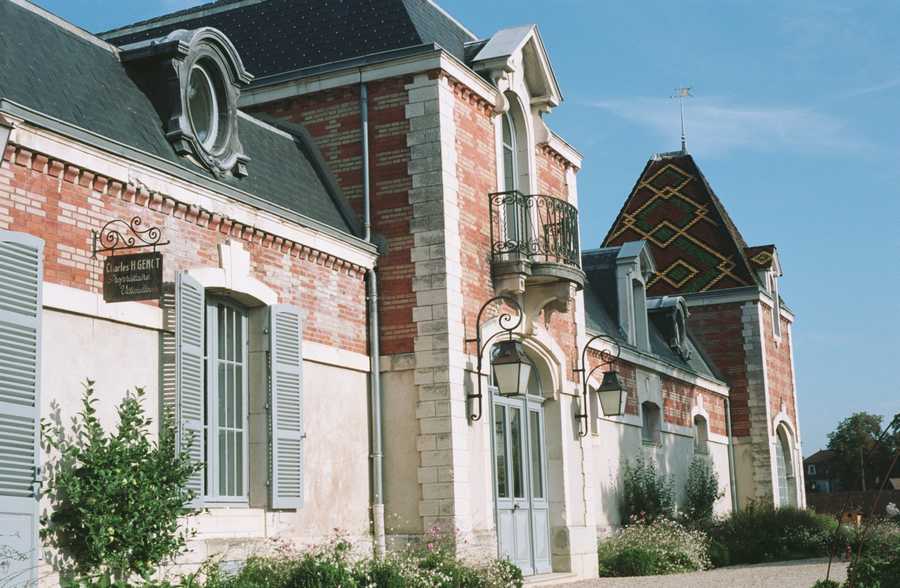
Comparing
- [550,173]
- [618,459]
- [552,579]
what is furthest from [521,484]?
[618,459]

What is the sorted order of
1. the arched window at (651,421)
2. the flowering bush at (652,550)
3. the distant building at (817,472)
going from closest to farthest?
the flowering bush at (652,550) < the arched window at (651,421) < the distant building at (817,472)

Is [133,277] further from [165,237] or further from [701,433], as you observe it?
[701,433]

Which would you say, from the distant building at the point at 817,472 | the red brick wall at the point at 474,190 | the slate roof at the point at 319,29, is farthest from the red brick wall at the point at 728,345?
the distant building at the point at 817,472

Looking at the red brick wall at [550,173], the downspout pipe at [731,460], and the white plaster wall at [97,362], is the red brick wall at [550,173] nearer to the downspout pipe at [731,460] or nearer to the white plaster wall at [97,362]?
the white plaster wall at [97,362]

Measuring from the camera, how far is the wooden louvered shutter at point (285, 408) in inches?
451

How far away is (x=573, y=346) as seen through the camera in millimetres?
16625

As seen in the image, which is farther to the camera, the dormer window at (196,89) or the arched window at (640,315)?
the arched window at (640,315)

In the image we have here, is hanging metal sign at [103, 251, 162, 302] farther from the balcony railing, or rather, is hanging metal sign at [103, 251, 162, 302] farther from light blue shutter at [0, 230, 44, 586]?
the balcony railing

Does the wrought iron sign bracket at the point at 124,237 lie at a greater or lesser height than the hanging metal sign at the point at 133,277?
greater

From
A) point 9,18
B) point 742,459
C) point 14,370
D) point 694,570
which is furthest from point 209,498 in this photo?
point 742,459

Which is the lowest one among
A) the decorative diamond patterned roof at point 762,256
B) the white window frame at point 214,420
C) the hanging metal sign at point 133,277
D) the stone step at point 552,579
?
the stone step at point 552,579

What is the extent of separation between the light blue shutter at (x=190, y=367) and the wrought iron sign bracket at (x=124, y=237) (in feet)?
1.45

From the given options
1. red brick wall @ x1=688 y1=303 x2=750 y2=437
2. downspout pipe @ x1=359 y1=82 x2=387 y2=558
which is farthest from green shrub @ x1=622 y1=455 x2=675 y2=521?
downspout pipe @ x1=359 y1=82 x2=387 y2=558

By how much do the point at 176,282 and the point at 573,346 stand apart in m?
7.47
